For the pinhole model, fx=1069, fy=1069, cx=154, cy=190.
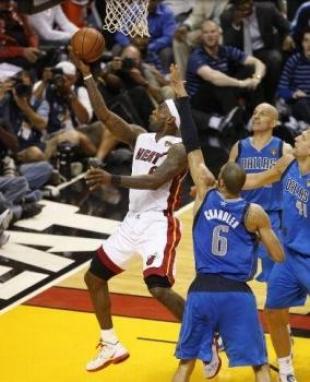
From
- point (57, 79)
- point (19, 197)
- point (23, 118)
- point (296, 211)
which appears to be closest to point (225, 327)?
point (296, 211)

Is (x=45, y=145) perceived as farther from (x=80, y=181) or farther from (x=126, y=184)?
(x=126, y=184)

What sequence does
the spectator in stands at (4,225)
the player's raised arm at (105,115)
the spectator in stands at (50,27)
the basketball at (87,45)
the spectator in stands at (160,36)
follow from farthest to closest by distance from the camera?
the spectator in stands at (160,36) < the spectator in stands at (50,27) < the spectator in stands at (4,225) < the basketball at (87,45) < the player's raised arm at (105,115)

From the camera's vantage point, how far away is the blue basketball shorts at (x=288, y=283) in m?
6.86

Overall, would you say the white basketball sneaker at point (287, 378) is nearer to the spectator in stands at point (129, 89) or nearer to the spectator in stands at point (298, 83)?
the spectator in stands at point (129, 89)

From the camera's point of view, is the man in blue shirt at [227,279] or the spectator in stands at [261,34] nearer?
the man in blue shirt at [227,279]

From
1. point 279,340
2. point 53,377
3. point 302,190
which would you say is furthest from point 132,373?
point 302,190

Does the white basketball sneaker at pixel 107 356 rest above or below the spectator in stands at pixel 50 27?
→ above

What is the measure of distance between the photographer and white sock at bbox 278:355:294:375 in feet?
19.2

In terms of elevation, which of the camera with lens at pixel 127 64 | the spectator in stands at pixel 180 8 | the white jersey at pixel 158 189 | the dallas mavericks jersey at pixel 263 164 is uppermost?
the white jersey at pixel 158 189

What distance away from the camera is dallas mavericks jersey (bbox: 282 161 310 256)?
689 centimetres

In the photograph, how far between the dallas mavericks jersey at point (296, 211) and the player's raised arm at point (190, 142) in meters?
0.68

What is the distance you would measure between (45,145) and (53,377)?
5.27 m

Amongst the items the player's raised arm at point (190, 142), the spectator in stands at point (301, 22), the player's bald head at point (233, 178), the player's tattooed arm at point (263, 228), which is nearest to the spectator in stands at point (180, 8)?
the spectator in stands at point (301, 22)

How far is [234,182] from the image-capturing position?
623 cm
